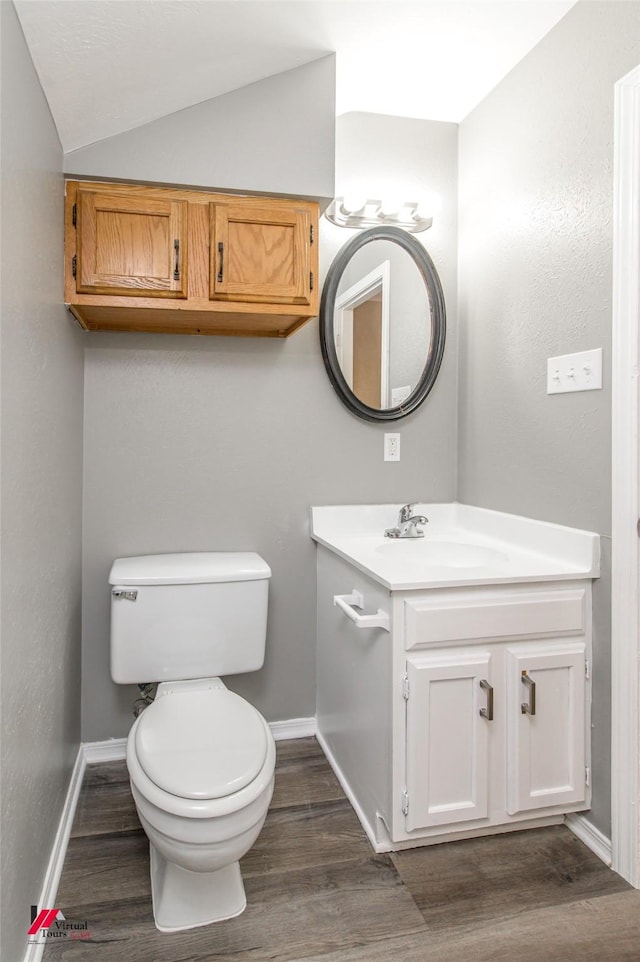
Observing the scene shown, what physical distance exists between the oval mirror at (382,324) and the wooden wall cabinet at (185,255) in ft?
1.13

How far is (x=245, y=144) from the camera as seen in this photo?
1913 mm

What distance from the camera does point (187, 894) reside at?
5.06 feet

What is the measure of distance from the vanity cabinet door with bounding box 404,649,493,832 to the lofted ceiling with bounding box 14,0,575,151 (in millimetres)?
1672

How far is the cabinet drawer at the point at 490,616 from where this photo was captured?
5.46ft

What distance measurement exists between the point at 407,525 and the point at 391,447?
31 centimetres

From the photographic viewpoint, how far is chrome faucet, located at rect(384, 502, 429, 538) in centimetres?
235

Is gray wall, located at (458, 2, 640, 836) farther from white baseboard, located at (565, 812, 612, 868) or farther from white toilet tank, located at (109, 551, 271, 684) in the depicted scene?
white toilet tank, located at (109, 551, 271, 684)

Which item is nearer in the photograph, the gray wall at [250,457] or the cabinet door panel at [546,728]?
the cabinet door panel at [546,728]

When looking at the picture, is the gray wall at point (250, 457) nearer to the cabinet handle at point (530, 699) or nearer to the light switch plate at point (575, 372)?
the light switch plate at point (575, 372)

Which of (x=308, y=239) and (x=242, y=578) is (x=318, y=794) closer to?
(x=242, y=578)

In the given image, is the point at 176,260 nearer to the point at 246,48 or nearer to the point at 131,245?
the point at 131,245

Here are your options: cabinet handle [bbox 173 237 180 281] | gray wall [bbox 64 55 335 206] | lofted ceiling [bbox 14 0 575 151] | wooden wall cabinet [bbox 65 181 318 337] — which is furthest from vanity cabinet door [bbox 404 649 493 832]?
lofted ceiling [bbox 14 0 575 151]

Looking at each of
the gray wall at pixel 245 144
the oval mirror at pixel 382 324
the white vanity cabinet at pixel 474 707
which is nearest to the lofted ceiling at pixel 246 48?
the gray wall at pixel 245 144

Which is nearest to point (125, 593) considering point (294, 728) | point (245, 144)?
point (294, 728)
